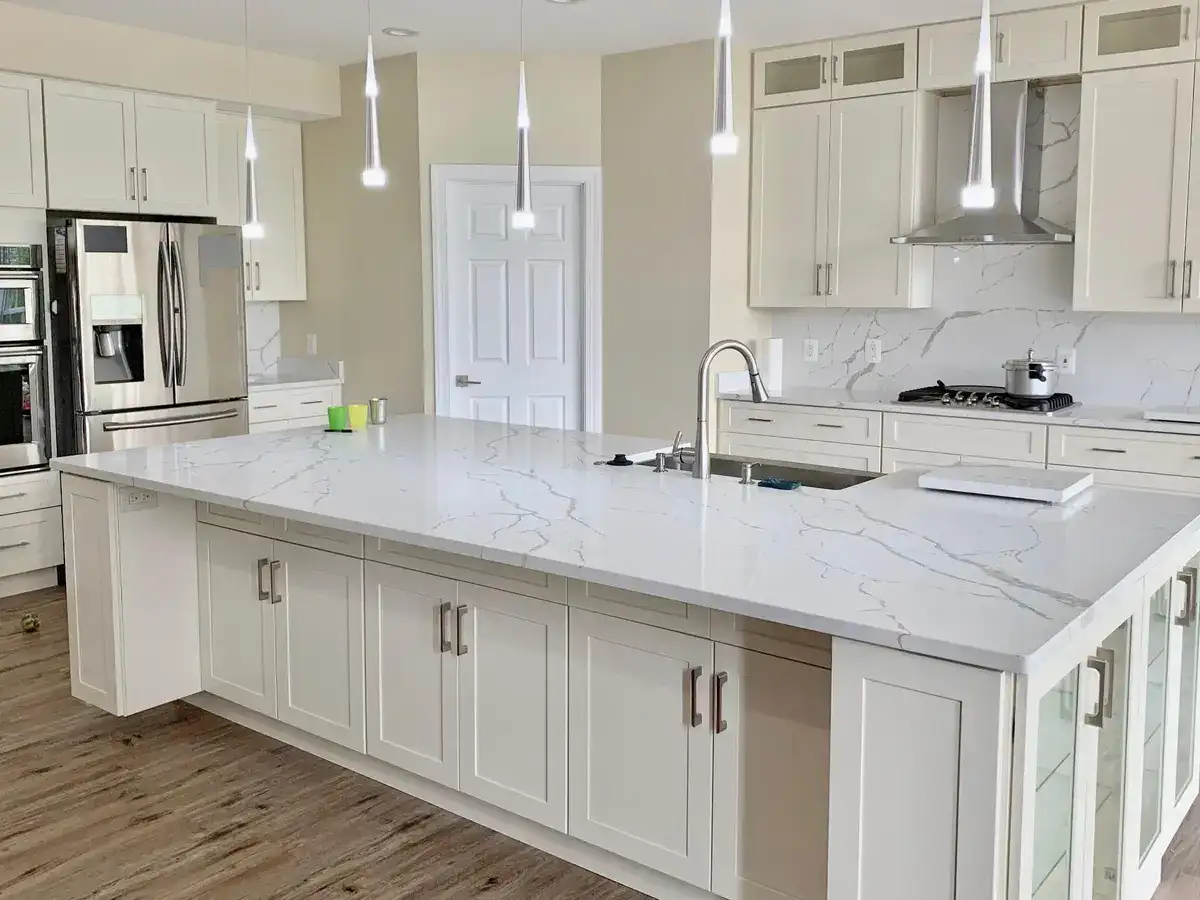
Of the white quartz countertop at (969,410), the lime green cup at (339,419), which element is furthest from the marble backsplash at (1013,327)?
the lime green cup at (339,419)

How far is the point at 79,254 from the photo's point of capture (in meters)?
5.07

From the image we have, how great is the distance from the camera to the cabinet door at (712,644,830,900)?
2.22 m

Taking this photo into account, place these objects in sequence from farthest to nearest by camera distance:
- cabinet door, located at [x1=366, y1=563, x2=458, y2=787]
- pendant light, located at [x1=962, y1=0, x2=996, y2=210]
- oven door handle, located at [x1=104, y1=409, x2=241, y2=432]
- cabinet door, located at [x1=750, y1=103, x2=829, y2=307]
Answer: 1. cabinet door, located at [x1=750, y1=103, x2=829, y2=307]
2. oven door handle, located at [x1=104, y1=409, x2=241, y2=432]
3. cabinet door, located at [x1=366, y1=563, x2=458, y2=787]
4. pendant light, located at [x1=962, y1=0, x2=996, y2=210]

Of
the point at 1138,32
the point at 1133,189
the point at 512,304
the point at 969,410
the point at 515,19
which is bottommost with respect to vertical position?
the point at 969,410

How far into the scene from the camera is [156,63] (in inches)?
212

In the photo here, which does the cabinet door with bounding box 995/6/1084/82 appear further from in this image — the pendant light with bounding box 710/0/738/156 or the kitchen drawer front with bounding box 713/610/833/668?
the kitchen drawer front with bounding box 713/610/833/668

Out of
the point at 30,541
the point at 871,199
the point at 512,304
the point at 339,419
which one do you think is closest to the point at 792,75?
the point at 871,199

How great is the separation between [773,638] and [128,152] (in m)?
4.44

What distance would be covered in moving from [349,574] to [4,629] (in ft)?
8.08

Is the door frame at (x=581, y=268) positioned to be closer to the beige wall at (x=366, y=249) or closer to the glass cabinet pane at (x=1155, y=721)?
the beige wall at (x=366, y=249)

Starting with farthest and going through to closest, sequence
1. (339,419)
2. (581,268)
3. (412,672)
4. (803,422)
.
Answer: (581,268)
(803,422)
(339,419)
(412,672)

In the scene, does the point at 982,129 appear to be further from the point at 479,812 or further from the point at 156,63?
the point at 156,63

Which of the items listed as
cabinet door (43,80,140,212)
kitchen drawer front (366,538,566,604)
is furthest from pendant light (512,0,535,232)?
cabinet door (43,80,140,212)

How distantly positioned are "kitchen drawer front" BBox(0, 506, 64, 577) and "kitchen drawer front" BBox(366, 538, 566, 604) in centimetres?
289
